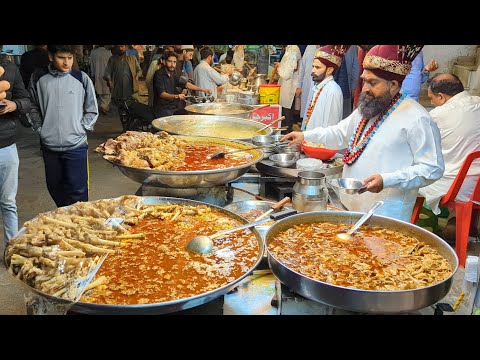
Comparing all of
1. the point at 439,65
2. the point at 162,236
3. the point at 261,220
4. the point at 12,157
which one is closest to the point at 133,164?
the point at 162,236

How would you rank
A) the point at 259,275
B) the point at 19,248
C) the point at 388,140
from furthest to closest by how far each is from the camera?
the point at 388,140 → the point at 259,275 → the point at 19,248

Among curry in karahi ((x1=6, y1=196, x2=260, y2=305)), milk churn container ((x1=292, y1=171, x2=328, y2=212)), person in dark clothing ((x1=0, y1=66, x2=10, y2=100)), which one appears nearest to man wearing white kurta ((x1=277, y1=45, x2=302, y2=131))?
person in dark clothing ((x1=0, y1=66, x2=10, y2=100))

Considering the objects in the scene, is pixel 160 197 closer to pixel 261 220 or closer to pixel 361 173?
pixel 261 220

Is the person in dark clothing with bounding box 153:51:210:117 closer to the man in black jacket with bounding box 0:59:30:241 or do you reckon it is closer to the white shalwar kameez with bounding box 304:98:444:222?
the man in black jacket with bounding box 0:59:30:241

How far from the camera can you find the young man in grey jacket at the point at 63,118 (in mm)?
3930

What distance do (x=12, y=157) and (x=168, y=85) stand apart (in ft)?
10.7

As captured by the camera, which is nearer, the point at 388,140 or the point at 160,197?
the point at 160,197

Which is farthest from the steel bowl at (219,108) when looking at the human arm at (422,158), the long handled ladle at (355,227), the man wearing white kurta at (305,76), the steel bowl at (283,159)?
the long handled ladle at (355,227)

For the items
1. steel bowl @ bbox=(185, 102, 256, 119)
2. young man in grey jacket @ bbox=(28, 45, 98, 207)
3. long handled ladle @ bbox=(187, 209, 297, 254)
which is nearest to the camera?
long handled ladle @ bbox=(187, 209, 297, 254)

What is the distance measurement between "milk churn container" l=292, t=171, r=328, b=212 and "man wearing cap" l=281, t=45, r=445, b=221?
0.27 metres

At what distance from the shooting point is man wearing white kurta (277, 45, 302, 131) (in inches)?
292

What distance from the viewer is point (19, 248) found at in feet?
5.59
